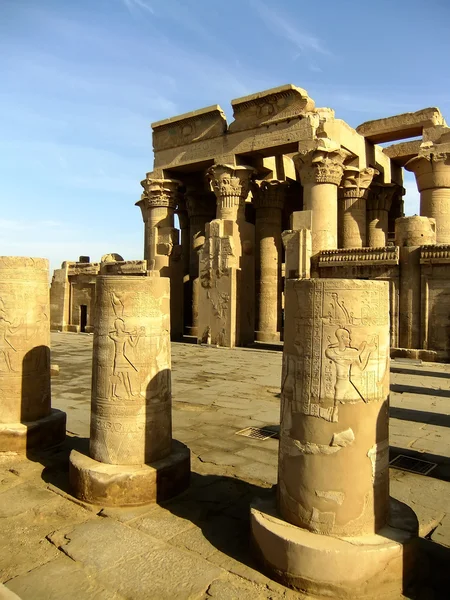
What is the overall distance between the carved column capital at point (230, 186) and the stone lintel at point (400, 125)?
4.67m

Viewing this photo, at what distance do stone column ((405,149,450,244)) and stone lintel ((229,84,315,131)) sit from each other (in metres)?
4.16

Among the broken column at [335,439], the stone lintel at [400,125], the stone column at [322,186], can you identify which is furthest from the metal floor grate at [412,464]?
the stone lintel at [400,125]

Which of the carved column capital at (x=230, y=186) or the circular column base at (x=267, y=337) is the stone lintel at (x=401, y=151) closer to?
the carved column capital at (x=230, y=186)

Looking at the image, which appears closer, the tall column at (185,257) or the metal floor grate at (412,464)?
the metal floor grate at (412,464)

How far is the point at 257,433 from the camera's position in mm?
6488

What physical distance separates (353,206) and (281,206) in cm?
307

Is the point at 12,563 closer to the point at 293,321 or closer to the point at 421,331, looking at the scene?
the point at 293,321

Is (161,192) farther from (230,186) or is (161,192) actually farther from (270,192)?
(270,192)

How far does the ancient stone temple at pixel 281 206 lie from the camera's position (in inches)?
539

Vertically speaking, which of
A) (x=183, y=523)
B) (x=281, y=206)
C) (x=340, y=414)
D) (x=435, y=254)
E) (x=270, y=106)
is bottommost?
(x=183, y=523)

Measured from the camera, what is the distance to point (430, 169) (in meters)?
16.0

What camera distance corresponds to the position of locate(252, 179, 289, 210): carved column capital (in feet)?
65.3

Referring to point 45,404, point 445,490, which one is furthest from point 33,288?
point 445,490

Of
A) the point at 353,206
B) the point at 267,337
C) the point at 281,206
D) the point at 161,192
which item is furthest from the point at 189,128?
the point at 267,337
